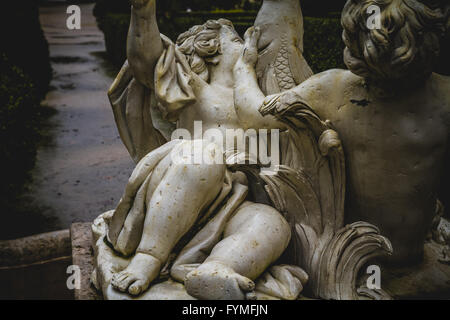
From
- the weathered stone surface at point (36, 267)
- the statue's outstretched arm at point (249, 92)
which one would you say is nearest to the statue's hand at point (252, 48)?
the statue's outstretched arm at point (249, 92)

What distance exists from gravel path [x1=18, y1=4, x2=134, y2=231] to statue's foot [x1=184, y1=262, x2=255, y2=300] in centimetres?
383

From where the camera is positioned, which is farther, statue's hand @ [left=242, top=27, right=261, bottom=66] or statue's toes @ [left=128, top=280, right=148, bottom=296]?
statue's hand @ [left=242, top=27, right=261, bottom=66]

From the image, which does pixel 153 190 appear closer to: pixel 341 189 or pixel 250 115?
pixel 250 115

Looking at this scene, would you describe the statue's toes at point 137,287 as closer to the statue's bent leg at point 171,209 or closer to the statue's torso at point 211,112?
the statue's bent leg at point 171,209

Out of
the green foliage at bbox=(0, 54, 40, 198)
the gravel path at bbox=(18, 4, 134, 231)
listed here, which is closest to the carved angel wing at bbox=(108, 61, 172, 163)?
the green foliage at bbox=(0, 54, 40, 198)

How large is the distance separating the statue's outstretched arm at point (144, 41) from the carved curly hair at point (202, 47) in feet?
0.84

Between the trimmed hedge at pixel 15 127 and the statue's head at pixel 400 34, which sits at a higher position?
the statue's head at pixel 400 34

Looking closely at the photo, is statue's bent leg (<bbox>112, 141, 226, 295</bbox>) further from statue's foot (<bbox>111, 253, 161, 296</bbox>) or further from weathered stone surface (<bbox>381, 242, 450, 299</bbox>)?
weathered stone surface (<bbox>381, 242, 450, 299</bbox>)

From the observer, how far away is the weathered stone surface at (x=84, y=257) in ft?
8.91

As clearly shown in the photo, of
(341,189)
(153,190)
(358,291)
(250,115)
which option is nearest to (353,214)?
(341,189)

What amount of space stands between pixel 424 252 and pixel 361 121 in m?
0.81

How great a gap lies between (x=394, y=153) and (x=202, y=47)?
1.27m

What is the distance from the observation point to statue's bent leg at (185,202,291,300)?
2.07 m
